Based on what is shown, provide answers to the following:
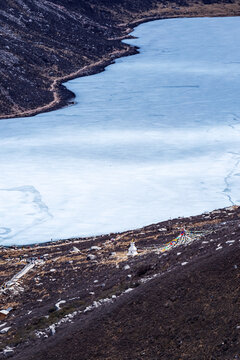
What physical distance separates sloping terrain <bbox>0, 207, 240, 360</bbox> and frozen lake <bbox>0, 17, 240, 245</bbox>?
8547 mm

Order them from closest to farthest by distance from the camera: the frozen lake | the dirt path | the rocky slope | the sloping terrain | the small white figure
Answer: the sloping terrain < the small white figure < the frozen lake < the dirt path < the rocky slope

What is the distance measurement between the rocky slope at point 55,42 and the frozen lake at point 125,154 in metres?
2.58

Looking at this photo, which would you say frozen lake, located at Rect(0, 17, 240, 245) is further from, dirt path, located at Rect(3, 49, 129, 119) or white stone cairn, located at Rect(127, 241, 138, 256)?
white stone cairn, located at Rect(127, 241, 138, 256)

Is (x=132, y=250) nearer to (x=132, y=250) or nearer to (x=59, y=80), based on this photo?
(x=132, y=250)

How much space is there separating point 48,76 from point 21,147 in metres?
23.7

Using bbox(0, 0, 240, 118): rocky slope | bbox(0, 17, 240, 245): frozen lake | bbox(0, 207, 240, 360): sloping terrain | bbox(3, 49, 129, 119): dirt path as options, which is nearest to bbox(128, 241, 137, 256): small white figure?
bbox(0, 207, 240, 360): sloping terrain

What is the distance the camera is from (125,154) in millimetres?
40938

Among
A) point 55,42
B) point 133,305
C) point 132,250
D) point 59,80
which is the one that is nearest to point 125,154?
point 132,250

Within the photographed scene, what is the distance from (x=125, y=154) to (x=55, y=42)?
36443 millimetres

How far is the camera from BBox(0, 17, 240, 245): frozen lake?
30.9 metres

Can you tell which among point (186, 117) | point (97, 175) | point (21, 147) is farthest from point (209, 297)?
point (186, 117)

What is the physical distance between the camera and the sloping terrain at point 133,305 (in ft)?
39.4

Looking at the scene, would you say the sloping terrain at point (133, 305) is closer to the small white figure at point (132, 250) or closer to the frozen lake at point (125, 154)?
the small white figure at point (132, 250)

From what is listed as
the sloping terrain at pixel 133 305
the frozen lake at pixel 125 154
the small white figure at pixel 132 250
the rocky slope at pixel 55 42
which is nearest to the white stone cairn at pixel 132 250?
the small white figure at pixel 132 250
